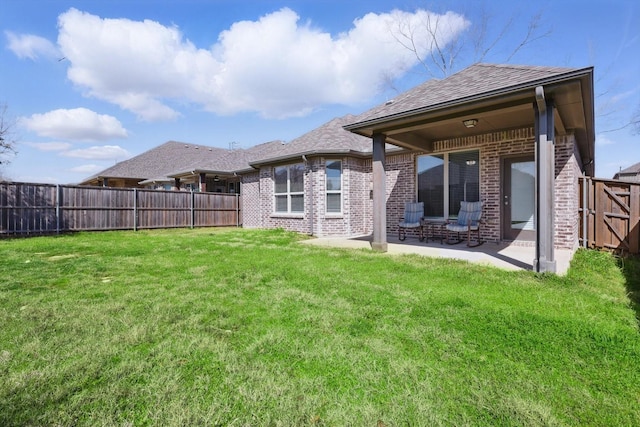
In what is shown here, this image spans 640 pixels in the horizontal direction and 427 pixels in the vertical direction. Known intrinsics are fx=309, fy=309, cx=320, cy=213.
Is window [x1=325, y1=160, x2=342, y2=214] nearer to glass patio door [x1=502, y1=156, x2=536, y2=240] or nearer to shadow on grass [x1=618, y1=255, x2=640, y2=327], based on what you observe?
glass patio door [x1=502, y1=156, x2=536, y2=240]

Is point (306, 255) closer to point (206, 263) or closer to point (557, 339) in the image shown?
point (206, 263)

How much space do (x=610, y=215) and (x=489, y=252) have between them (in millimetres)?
3005

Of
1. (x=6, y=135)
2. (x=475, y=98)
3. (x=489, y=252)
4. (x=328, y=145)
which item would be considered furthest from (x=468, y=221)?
(x=6, y=135)

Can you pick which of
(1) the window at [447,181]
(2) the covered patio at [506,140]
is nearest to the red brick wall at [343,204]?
(2) the covered patio at [506,140]

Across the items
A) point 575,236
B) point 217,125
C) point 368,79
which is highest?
point 368,79

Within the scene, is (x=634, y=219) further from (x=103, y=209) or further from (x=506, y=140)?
(x=103, y=209)

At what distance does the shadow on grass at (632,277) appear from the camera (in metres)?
3.58

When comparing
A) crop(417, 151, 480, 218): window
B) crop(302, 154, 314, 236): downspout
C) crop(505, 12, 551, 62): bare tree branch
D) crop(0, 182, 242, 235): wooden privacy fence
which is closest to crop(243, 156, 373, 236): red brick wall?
crop(302, 154, 314, 236): downspout

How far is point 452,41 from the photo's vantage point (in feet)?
58.5

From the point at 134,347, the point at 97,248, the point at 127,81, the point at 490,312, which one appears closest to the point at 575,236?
the point at 490,312

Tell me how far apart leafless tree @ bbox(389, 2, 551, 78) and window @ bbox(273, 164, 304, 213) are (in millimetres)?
11712

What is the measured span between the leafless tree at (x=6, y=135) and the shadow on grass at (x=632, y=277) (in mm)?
23193

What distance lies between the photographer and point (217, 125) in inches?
792

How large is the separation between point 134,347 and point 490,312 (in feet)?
10.5
